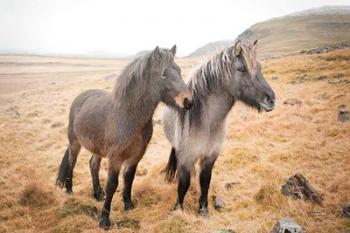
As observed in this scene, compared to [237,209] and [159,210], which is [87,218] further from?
[237,209]

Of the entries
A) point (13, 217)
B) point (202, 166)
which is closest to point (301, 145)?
point (202, 166)

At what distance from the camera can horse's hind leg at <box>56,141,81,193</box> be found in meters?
6.91

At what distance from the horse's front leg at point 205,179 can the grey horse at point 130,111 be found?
114 cm

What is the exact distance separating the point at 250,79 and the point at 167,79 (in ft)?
4.45

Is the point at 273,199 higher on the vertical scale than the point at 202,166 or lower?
lower

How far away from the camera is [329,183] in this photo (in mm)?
6336

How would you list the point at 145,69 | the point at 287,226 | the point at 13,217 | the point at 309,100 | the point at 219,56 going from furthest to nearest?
1. the point at 309,100
2. the point at 13,217
3. the point at 219,56
4. the point at 145,69
5. the point at 287,226

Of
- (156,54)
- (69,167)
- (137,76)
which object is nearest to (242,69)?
(156,54)

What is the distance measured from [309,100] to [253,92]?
11208 mm

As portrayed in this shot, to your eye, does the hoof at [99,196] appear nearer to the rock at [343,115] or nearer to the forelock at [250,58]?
the forelock at [250,58]

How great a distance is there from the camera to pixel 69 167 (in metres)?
7.04

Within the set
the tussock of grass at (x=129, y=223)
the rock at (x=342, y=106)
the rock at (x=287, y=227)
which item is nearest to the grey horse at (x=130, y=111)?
the tussock of grass at (x=129, y=223)

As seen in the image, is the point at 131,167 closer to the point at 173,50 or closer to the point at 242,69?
the point at 173,50

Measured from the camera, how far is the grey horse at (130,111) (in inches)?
188
